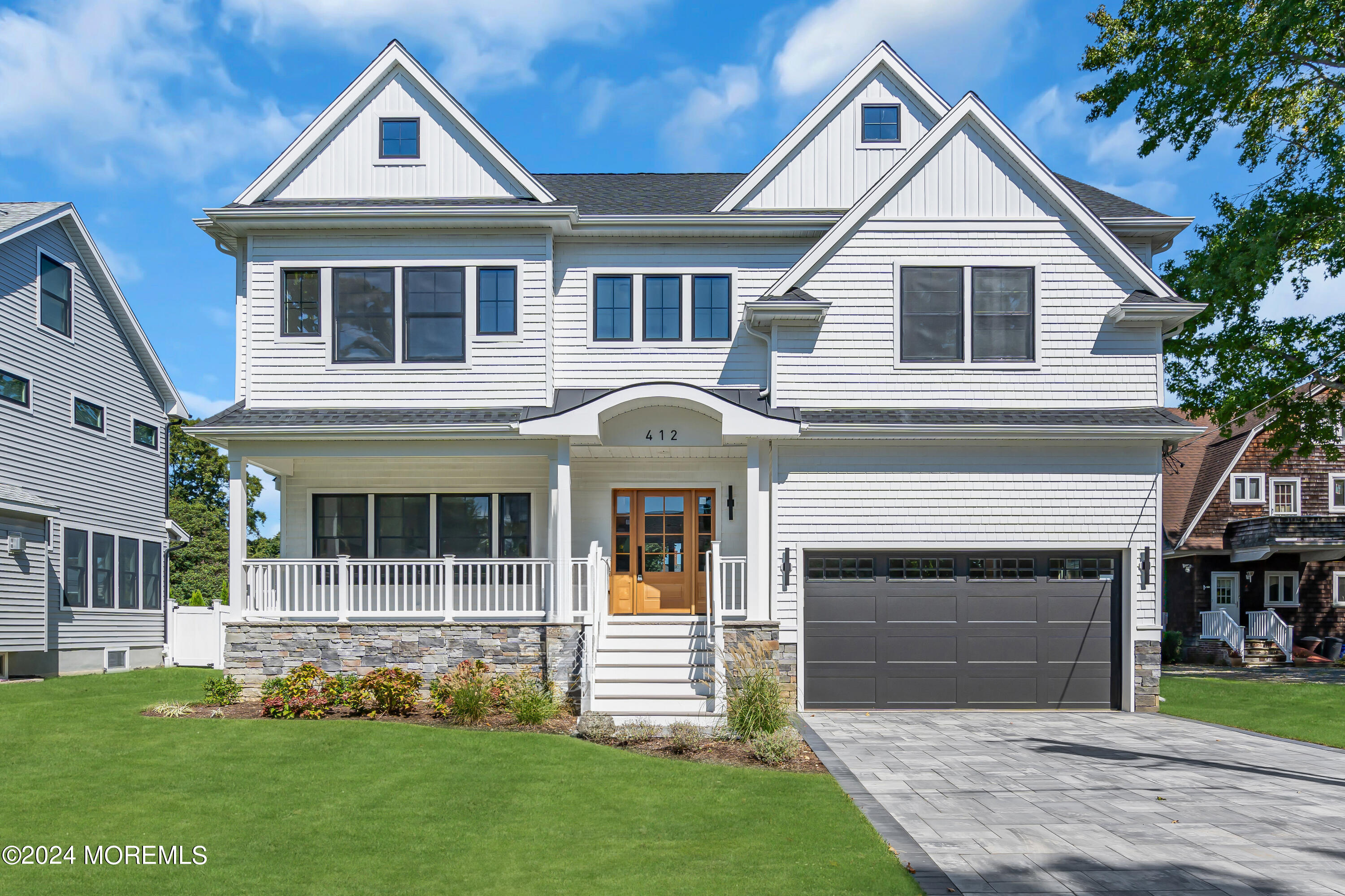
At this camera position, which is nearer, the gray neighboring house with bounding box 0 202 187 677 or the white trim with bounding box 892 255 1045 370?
the white trim with bounding box 892 255 1045 370

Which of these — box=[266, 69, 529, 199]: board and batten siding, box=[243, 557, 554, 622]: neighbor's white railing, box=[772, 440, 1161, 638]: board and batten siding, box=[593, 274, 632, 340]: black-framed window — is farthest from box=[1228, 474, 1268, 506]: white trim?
box=[266, 69, 529, 199]: board and batten siding

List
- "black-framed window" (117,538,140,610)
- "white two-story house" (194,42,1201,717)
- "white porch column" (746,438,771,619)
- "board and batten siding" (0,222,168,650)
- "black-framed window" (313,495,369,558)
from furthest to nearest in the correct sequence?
"black-framed window" (117,538,140,610), "board and batten siding" (0,222,168,650), "black-framed window" (313,495,369,558), "white two-story house" (194,42,1201,717), "white porch column" (746,438,771,619)

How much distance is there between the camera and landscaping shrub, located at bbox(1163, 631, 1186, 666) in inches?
1013

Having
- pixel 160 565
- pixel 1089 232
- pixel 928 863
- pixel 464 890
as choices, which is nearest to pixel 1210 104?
pixel 1089 232

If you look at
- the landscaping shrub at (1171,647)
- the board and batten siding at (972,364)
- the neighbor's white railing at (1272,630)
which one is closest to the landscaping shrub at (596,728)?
the board and batten siding at (972,364)

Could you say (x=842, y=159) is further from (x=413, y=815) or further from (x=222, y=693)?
(x=413, y=815)

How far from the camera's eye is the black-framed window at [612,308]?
52.3 ft

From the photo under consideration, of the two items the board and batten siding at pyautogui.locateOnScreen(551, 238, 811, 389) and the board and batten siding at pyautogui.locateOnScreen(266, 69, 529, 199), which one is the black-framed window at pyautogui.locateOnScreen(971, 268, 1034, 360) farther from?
the board and batten siding at pyautogui.locateOnScreen(266, 69, 529, 199)

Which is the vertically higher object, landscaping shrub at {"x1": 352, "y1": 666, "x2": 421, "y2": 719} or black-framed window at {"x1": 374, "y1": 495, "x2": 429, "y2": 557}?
black-framed window at {"x1": 374, "y1": 495, "x2": 429, "y2": 557}

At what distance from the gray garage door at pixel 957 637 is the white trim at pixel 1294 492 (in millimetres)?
16950

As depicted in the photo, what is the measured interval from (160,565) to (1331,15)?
28.7 metres

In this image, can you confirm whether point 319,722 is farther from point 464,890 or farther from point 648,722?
point 464,890

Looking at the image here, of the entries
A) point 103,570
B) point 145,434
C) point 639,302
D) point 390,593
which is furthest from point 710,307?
point 145,434

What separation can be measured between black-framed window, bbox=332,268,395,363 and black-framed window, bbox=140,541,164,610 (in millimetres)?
12254
